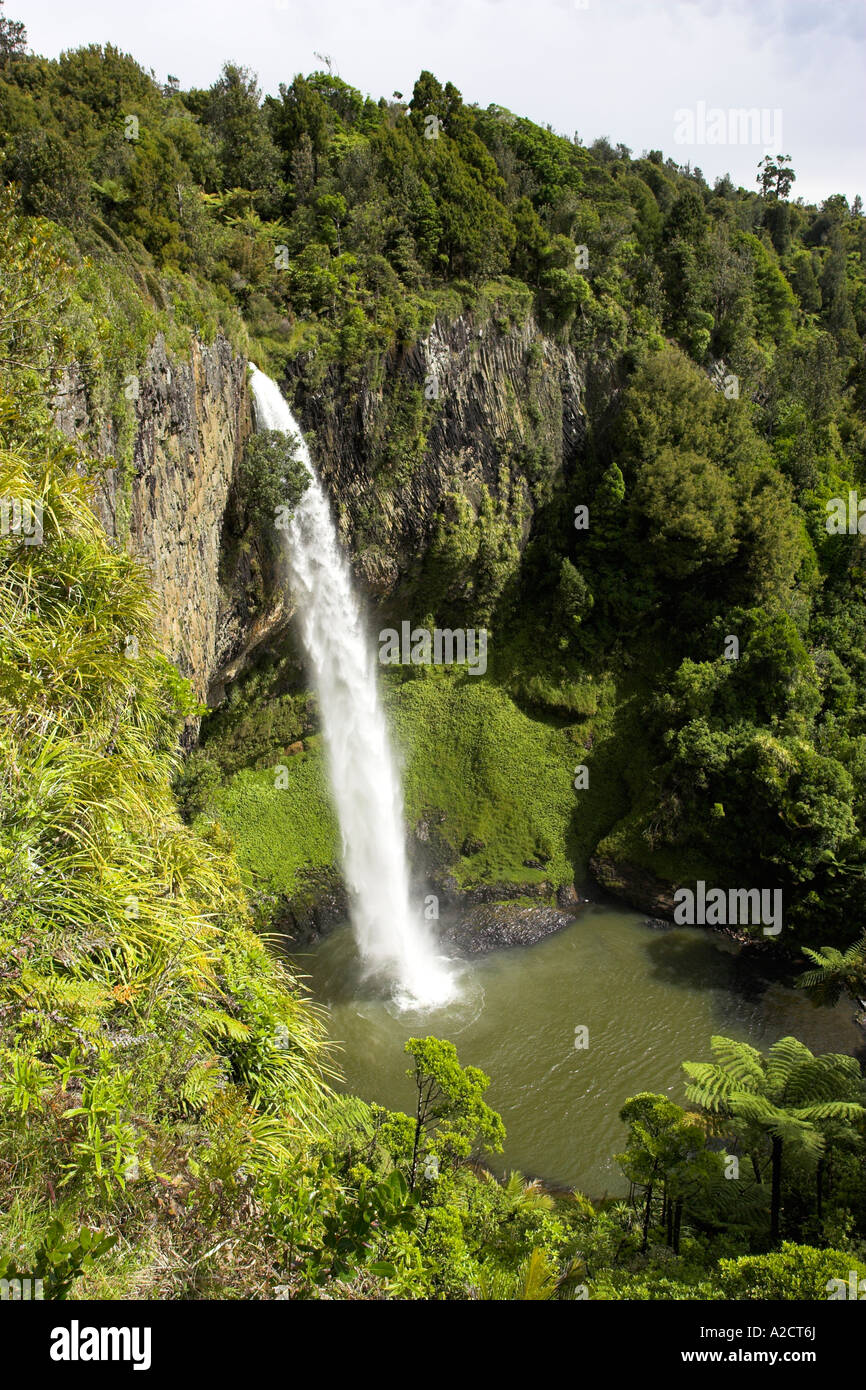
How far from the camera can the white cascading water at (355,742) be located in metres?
16.3

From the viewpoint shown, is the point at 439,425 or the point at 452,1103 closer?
the point at 452,1103

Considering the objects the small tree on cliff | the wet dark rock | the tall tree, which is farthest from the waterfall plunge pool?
the small tree on cliff

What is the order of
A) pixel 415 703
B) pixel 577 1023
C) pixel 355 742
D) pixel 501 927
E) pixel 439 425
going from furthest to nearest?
pixel 415 703 < pixel 439 425 < pixel 355 742 < pixel 501 927 < pixel 577 1023

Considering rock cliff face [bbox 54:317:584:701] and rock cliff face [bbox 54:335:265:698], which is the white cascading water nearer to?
rock cliff face [bbox 54:317:584:701]

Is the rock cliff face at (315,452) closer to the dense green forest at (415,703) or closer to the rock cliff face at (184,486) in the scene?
the rock cliff face at (184,486)

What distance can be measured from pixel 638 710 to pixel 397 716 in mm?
6564

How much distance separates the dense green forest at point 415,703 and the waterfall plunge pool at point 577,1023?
0.80 meters

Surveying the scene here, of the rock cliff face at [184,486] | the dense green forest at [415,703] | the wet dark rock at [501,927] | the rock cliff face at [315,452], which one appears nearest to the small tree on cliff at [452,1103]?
the dense green forest at [415,703]

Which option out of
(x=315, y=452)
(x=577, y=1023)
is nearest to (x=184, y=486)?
(x=315, y=452)

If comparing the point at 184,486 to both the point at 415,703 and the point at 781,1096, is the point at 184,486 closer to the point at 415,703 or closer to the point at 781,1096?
the point at 415,703

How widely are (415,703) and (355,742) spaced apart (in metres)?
2.07

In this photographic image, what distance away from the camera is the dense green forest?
3914 millimetres

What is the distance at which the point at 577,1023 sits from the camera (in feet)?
46.3
